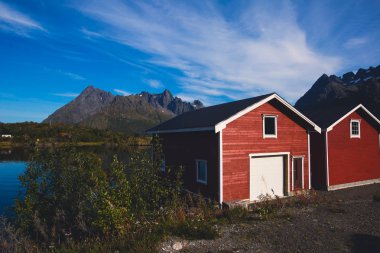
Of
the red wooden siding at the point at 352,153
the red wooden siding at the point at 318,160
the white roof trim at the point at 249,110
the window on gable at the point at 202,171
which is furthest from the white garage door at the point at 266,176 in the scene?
the red wooden siding at the point at 352,153

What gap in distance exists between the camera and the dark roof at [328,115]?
2158 centimetres

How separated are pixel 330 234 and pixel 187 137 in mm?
10531

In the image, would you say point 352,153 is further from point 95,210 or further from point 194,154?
point 95,210

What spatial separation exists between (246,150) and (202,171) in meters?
2.85

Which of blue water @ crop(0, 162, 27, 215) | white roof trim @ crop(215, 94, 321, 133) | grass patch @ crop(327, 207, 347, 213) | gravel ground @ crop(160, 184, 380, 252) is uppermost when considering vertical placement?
white roof trim @ crop(215, 94, 321, 133)

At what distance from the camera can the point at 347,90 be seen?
101m

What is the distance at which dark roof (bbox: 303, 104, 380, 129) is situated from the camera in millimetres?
21575

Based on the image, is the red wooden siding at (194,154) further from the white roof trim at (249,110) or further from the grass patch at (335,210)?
the grass patch at (335,210)

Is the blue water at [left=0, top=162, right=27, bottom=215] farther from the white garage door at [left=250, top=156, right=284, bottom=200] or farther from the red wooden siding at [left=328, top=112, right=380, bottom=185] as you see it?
the red wooden siding at [left=328, top=112, right=380, bottom=185]

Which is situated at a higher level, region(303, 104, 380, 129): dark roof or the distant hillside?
the distant hillside

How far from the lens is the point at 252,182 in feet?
57.8

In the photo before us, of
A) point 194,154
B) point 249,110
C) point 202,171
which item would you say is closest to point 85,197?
point 202,171

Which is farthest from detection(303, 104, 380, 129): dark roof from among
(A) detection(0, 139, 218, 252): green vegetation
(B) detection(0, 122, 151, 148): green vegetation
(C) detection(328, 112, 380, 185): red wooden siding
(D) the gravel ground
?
(B) detection(0, 122, 151, 148): green vegetation

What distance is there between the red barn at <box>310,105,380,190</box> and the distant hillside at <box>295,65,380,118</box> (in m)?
46.8
